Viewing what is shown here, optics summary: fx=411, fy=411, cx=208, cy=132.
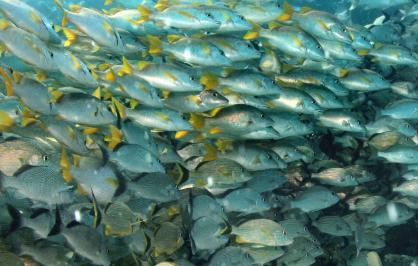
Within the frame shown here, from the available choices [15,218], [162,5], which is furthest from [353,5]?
[15,218]

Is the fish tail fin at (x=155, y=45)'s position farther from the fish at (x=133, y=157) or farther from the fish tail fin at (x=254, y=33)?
the fish at (x=133, y=157)

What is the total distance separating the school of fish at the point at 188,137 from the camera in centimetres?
360

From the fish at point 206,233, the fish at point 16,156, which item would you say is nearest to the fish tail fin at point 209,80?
the fish at point 206,233

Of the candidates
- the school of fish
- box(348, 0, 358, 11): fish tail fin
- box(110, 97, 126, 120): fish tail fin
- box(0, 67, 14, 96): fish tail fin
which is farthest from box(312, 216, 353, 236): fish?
box(348, 0, 358, 11): fish tail fin

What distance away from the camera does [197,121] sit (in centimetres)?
471

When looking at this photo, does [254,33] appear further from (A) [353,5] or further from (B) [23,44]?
(A) [353,5]

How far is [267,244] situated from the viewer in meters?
4.73

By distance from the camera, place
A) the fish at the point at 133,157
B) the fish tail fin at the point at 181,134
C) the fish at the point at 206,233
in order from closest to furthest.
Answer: the fish at the point at 133,157, the fish at the point at 206,233, the fish tail fin at the point at 181,134

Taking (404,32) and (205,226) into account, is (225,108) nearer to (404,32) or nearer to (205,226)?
(205,226)

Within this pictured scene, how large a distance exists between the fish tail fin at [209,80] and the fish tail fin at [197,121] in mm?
367

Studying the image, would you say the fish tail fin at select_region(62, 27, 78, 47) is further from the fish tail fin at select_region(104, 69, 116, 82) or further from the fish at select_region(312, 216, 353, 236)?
the fish at select_region(312, 216, 353, 236)

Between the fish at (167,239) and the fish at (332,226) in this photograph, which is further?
the fish at (332,226)

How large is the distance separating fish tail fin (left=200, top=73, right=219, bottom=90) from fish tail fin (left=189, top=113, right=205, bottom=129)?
37cm

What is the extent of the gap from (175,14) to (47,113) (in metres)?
1.93
